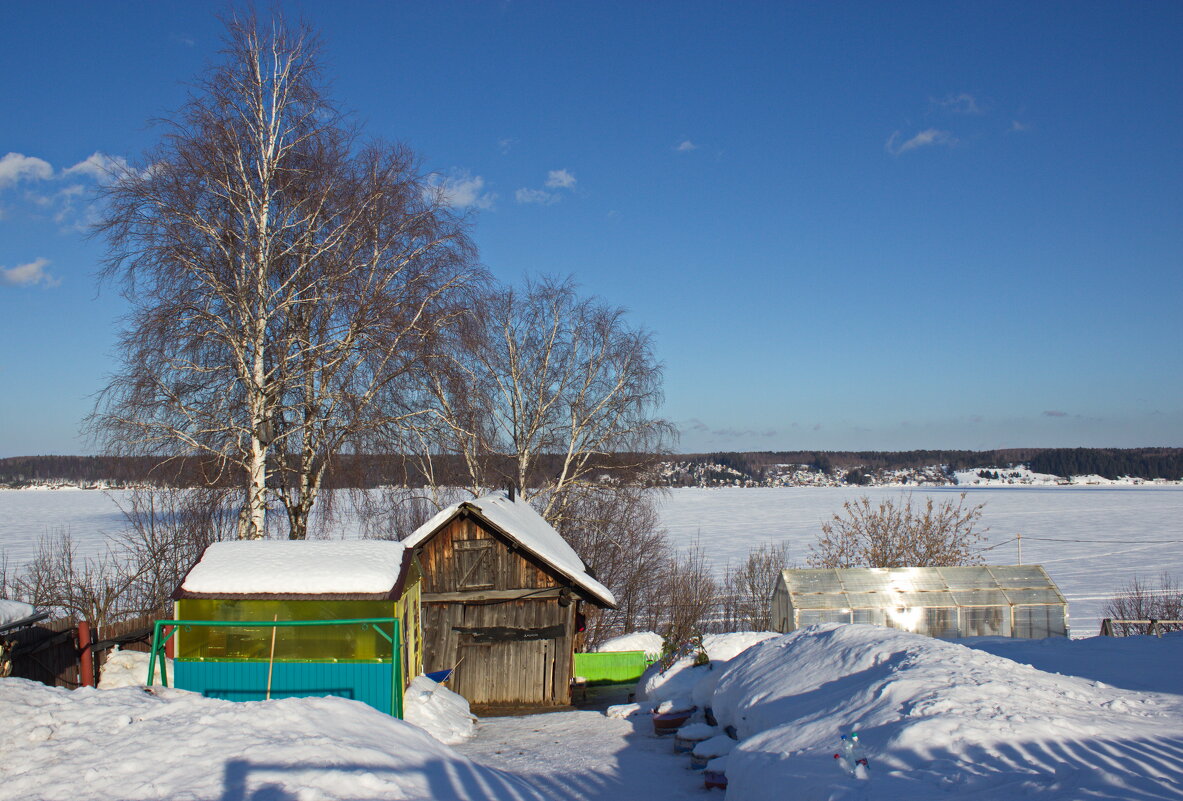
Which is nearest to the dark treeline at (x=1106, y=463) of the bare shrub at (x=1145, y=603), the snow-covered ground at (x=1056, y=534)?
the snow-covered ground at (x=1056, y=534)

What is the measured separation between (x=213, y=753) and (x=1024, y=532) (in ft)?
194

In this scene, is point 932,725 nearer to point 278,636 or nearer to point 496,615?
point 278,636

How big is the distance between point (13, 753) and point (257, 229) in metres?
8.63

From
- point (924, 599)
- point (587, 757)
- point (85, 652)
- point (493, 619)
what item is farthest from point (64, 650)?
point (924, 599)

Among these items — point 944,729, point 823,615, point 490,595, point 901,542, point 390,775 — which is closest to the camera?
point 944,729

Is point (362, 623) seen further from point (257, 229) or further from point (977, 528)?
point (977, 528)

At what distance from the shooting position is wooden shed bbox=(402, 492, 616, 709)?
53.0ft

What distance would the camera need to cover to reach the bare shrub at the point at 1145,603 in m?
28.6

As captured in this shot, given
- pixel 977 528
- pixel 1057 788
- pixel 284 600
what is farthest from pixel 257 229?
pixel 977 528

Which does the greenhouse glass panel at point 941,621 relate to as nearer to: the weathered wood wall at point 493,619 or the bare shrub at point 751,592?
the bare shrub at point 751,592

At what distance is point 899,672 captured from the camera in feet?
29.3

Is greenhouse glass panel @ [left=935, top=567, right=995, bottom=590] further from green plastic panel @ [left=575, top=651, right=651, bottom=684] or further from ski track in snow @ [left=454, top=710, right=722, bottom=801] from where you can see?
ski track in snow @ [left=454, top=710, right=722, bottom=801]

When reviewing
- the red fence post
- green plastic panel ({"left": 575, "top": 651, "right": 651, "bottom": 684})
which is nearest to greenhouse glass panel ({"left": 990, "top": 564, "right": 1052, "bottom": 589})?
green plastic panel ({"left": 575, "top": 651, "right": 651, "bottom": 684})

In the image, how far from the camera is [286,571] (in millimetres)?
11305
